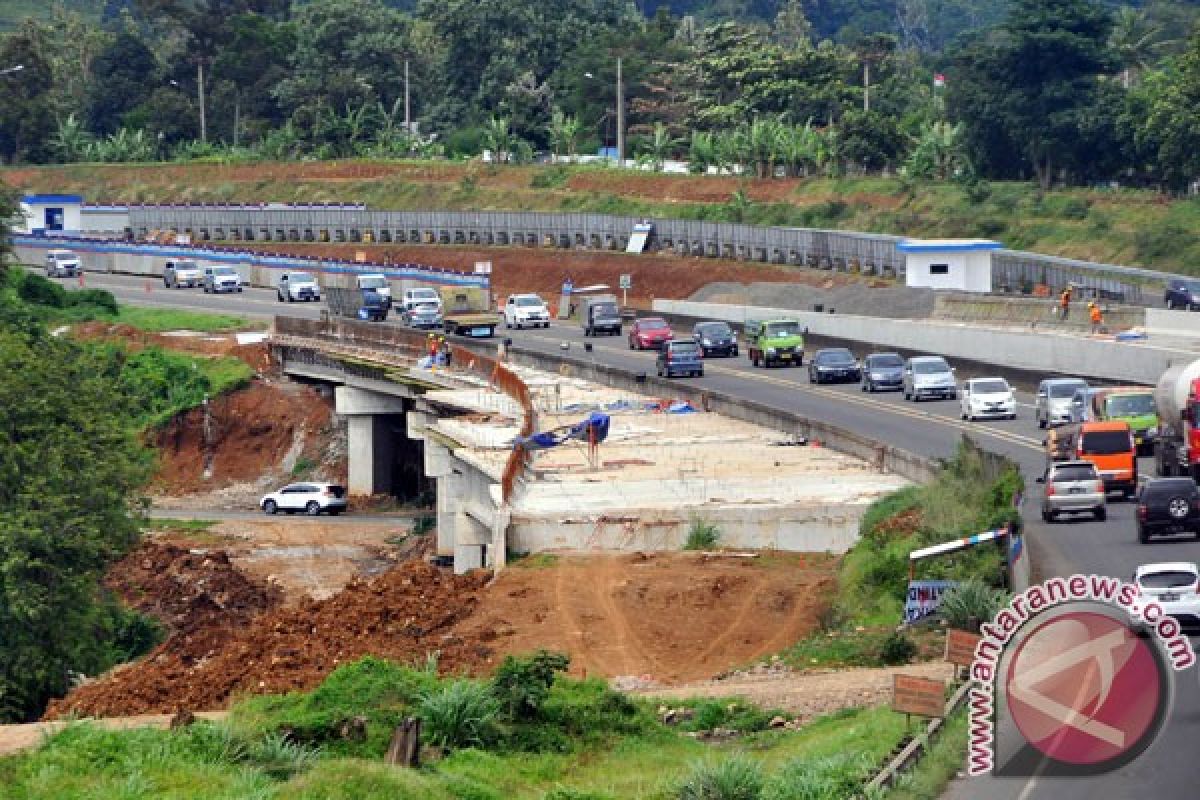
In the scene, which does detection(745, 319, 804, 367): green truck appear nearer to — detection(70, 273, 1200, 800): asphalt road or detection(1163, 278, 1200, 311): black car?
detection(70, 273, 1200, 800): asphalt road

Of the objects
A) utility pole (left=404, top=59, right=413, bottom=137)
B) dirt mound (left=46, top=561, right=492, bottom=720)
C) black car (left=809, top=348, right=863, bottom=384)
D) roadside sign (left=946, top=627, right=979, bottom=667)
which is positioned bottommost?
dirt mound (left=46, top=561, right=492, bottom=720)

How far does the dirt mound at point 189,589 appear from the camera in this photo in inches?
2250

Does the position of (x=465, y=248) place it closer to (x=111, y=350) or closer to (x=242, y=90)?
(x=111, y=350)

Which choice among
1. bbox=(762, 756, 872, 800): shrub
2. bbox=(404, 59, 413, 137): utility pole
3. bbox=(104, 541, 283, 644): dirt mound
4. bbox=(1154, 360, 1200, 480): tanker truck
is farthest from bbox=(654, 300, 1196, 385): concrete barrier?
bbox=(404, 59, 413, 137): utility pole

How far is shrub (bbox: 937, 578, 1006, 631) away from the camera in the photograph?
1303 inches

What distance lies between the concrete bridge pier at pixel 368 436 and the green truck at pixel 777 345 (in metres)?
11.0

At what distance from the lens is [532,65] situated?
164500mm

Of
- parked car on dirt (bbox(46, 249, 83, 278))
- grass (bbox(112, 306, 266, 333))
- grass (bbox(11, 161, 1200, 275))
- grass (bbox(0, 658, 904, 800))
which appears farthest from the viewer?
parked car on dirt (bbox(46, 249, 83, 278))

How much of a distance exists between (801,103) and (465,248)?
82.6 ft

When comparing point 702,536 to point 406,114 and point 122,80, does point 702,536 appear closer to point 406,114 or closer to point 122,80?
point 406,114

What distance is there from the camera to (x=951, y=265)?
87.8m

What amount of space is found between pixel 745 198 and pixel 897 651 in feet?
308

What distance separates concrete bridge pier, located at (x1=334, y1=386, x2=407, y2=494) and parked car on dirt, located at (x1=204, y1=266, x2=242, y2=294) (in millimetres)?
35725

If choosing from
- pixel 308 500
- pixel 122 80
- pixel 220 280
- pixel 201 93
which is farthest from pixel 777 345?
pixel 122 80
